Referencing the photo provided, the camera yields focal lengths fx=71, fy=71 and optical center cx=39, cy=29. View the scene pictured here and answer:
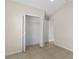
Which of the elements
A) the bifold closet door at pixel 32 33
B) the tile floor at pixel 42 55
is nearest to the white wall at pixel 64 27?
the tile floor at pixel 42 55

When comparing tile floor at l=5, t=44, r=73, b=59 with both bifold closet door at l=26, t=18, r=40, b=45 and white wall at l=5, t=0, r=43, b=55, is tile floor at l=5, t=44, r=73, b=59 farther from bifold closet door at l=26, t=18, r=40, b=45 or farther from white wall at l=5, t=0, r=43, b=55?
bifold closet door at l=26, t=18, r=40, b=45

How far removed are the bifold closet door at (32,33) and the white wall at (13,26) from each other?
48.1 inches

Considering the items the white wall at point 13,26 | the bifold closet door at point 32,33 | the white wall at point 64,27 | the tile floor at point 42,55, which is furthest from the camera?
the bifold closet door at point 32,33

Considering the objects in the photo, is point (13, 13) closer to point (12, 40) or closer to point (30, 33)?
point (12, 40)

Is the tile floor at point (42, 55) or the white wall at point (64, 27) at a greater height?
the white wall at point (64, 27)

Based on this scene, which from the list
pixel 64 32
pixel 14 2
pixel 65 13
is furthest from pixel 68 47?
pixel 14 2

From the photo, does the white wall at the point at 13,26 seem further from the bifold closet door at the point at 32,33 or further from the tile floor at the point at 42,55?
the bifold closet door at the point at 32,33

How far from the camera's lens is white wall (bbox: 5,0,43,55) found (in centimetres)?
302

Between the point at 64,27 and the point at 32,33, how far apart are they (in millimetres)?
2122

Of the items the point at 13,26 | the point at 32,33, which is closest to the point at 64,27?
the point at 32,33

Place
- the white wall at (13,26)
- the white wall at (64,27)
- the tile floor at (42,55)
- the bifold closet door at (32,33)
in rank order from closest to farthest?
1. the tile floor at (42,55)
2. the white wall at (13,26)
3. the white wall at (64,27)
4. the bifold closet door at (32,33)

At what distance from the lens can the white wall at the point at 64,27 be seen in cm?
385

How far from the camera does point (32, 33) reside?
16.0 feet

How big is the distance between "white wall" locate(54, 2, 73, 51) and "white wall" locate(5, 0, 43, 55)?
7.13 ft
